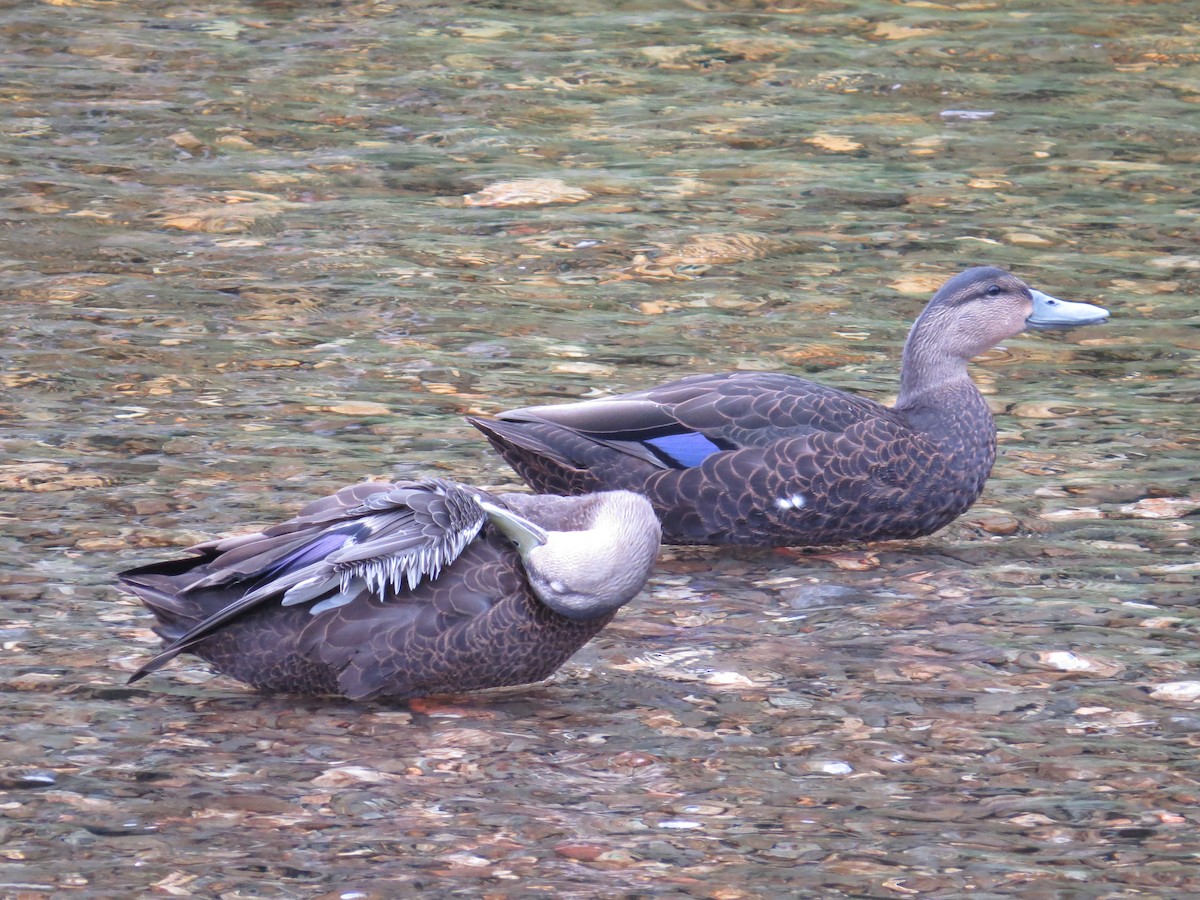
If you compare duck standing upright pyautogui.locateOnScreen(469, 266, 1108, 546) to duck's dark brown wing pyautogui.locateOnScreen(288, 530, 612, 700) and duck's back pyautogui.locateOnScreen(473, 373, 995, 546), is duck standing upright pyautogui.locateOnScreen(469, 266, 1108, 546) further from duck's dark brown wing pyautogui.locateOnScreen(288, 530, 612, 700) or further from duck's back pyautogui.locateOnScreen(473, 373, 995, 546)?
duck's dark brown wing pyautogui.locateOnScreen(288, 530, 612, 700)

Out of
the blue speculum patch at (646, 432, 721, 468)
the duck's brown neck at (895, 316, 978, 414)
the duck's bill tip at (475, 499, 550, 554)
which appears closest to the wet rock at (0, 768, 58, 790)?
the duck's bill tip at (475, 499, 550, 554)

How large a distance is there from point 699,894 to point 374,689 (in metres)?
1.31

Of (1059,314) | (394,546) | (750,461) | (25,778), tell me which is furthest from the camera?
(1059,314)

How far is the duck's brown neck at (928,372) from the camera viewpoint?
736cm

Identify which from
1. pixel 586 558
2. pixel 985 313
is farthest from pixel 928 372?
pixel 586 558

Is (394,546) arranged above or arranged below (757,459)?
above

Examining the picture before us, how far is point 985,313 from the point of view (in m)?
7.66

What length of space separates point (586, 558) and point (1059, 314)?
10.6 feet

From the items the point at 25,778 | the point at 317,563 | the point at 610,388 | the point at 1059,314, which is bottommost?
the point at 25,778

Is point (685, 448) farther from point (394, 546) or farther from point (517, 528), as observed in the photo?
point (394, 546)

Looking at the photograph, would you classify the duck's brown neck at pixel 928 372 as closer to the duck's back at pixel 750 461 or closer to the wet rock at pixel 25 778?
the duck's back at pixel 750 461

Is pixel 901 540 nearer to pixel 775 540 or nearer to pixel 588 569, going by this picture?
pixel 775 540

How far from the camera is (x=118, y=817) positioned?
4.79 m

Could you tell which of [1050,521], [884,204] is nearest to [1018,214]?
[884,204]
